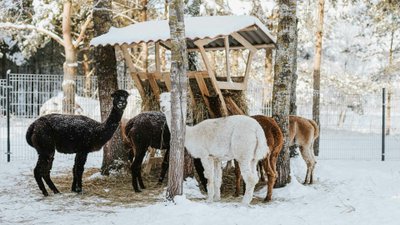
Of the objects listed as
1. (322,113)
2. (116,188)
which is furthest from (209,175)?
(322,113)

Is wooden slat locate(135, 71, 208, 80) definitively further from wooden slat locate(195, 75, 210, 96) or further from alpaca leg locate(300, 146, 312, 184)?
alpaca leg locate(300, 146, 312, 184)

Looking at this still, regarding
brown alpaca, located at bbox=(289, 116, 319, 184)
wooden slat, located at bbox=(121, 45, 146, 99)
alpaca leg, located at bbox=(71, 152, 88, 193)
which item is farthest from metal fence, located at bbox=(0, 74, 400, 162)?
alpaca leg, located at bbox=(71, 152, 88, 193)

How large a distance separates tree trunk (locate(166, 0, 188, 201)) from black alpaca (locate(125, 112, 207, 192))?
1.62m

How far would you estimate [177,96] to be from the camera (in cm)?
652

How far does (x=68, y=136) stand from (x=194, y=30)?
106 inches

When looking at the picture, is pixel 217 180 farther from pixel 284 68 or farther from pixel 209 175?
pixel 284 68

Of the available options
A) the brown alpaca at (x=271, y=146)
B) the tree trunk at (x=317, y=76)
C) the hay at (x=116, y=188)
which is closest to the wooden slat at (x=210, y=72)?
the brown alpaca at (x=271, y=146)

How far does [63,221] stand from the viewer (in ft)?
19.3

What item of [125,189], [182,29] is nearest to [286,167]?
[125,189]

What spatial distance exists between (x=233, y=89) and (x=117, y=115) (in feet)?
7.73

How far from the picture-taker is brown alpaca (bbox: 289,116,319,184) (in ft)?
29.7

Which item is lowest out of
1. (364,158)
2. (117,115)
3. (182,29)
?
(364,158)

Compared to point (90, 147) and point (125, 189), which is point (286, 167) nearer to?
point (125, 189)

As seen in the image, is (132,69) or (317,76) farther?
(317,76)
